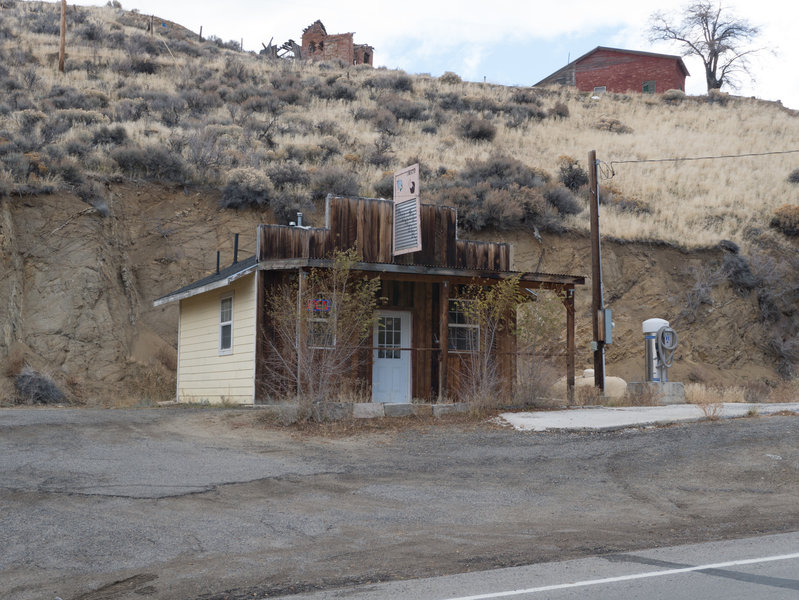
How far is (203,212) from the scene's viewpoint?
28.3 metres

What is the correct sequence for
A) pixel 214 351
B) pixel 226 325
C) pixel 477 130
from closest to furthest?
1. pixel 226 325
2. pixel 214 351
3. pixel 477 130

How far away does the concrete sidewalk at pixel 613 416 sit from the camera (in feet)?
45.6

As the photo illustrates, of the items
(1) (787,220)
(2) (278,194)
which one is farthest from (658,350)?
(1) (787,220)

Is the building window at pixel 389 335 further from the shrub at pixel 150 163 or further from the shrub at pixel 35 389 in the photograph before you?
the shrub at pixel 150 163

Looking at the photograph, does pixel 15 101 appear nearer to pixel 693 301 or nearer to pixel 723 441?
pixel 693 301

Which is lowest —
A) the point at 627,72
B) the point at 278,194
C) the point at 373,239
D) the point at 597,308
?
the point at 597,308

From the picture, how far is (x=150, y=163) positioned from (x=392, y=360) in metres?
14.4

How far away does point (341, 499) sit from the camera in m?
9.17

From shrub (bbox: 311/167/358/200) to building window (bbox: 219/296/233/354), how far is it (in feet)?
37.1

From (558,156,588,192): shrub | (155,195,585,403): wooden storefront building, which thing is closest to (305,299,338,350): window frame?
(155,195,585,403): wooden storefront building

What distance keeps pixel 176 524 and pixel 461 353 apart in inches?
443

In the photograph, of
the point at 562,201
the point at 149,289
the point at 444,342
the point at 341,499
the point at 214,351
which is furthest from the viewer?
the point at 562,201

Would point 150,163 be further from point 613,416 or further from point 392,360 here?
point 613,416

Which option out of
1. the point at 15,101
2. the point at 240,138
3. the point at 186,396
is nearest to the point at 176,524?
the point at 186,396
